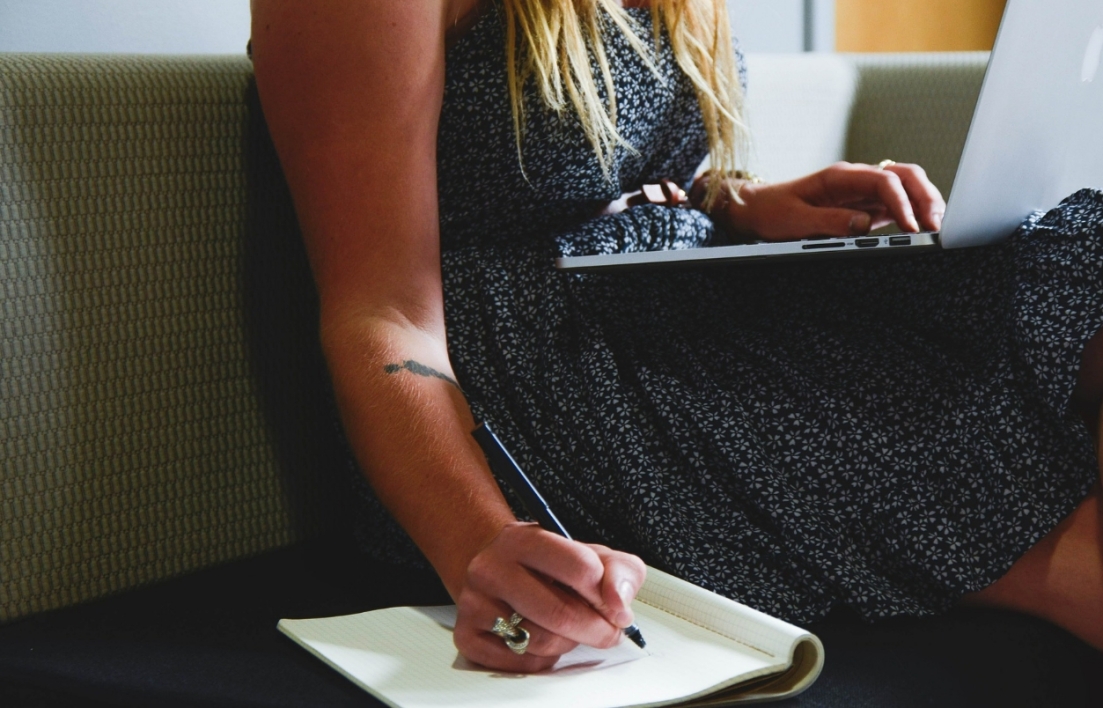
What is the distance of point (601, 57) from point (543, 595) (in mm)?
482

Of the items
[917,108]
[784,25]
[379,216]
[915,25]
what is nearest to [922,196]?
[379,216]

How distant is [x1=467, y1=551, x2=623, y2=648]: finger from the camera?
1.83 ft

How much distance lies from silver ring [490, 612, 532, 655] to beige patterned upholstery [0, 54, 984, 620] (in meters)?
0.38

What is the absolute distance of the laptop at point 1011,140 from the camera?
0.69 meters

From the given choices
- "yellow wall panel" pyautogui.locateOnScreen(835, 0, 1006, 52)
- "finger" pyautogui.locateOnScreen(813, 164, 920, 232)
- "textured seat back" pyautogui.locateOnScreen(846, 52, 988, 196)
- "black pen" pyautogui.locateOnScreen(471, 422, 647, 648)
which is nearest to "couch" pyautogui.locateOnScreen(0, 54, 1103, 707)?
"black pen" pyautogui.locateOnScreen(471, 422, 647, 648)

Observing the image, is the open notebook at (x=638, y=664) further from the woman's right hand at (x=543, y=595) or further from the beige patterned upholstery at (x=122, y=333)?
the beige patterned upholstery at (x=122, y=333)

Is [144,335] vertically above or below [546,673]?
above

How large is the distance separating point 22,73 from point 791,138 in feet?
3.44

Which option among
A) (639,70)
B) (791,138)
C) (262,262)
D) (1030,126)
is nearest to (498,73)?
(639,70)

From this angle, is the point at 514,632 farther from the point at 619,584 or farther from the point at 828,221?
the point at 828,221

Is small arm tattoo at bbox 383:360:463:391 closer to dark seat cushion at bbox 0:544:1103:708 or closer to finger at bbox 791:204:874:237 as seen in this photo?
dark seat cushion at bbox 0:544:1103:708

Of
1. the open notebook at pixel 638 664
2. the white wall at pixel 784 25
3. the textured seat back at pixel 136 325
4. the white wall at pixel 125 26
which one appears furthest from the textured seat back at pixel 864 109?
the open notebook at pixel 638 664

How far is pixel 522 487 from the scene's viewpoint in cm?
62

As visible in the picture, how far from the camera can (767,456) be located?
759 millimetres
